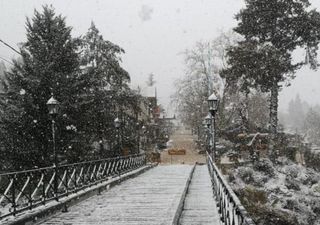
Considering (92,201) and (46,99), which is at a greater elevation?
(46,99)

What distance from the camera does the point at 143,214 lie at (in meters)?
11.9

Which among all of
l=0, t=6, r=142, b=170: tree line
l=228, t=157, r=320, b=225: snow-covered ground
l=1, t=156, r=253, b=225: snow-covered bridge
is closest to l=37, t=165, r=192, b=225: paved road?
l=1, t=156, r=253, b=225: snow-covered bridge

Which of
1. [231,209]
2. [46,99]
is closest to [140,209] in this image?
[231,209]

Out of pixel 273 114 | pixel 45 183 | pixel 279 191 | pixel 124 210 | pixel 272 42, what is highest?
pixel 272 42

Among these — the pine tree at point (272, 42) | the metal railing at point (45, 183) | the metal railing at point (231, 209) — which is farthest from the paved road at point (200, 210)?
the pine tree at point (272, 42)

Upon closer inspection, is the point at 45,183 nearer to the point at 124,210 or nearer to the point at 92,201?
the point at 92,201

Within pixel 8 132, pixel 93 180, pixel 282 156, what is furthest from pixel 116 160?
pixel 282 156

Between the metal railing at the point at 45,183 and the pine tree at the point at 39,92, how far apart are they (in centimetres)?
593

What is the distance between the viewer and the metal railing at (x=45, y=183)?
1108 cm

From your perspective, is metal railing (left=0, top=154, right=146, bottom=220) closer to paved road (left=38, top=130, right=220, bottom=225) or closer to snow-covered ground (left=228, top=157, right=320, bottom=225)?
paved road (left=38, top=130, right=220, bottom=225)

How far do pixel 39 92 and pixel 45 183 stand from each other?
14.6 meters

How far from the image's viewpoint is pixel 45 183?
13727mm

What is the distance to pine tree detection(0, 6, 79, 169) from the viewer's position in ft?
87.1

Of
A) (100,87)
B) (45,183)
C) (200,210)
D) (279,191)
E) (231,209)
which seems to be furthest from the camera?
(100,87)
